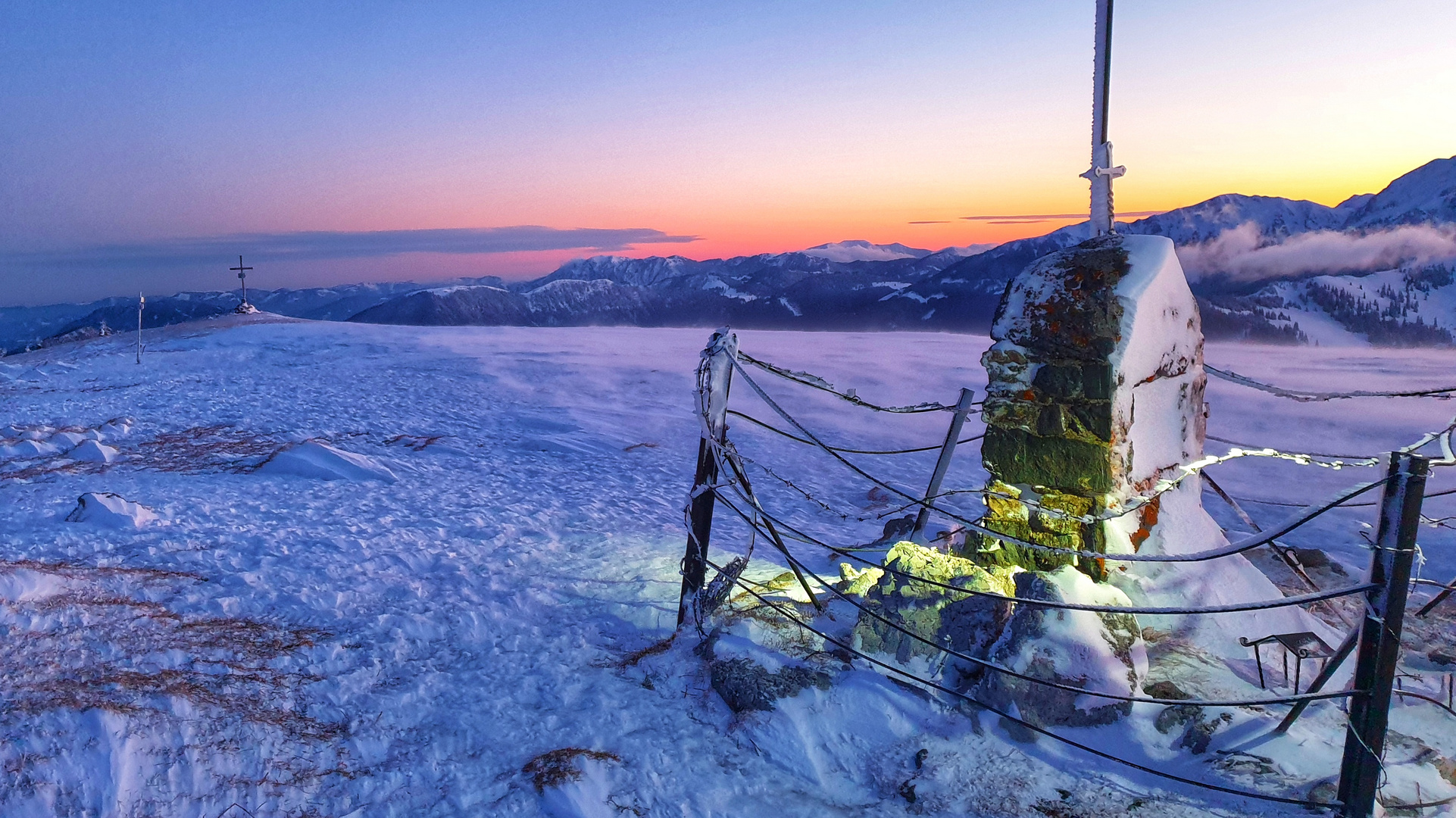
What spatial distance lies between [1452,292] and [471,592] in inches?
4503

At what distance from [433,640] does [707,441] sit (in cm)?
267

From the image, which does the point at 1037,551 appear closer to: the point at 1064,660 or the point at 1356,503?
the point at 1064,660

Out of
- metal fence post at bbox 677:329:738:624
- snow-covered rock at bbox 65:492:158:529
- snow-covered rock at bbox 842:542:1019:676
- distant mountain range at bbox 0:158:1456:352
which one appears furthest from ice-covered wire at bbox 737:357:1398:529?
distant mountain range at bbox 0:158:1456:352

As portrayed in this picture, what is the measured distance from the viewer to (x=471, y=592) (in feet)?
21.5

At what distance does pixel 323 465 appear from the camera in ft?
33.6

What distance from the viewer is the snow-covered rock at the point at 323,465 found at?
10.1 meters

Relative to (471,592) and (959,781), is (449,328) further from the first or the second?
→ (959,781)

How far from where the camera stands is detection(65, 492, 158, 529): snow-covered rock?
761 cm

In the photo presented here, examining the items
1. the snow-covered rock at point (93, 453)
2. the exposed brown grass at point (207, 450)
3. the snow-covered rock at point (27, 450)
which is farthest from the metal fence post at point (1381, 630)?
the snow-covered rock at point (27, 450)

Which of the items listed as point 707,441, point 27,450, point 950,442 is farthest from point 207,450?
point 950,442

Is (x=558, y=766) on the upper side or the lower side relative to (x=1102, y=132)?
lower

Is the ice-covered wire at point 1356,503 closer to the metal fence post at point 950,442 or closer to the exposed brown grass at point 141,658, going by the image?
the metal fence post at point 950,442

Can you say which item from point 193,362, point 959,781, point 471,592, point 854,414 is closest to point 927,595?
point 959,781

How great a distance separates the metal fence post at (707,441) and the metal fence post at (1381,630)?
3.61 m
